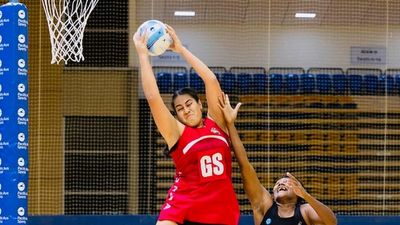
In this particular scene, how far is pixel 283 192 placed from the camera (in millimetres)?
5105

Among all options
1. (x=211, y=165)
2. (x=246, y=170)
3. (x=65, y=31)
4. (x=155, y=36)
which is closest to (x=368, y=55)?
(x=65, y=31)

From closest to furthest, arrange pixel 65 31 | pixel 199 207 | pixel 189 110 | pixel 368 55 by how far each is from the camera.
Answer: pixel 199 207
pixel 189 110
pixel 65 31
pixel 368 55

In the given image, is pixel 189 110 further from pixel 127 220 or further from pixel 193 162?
pixel 127 220

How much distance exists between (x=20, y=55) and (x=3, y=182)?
0.79 meters

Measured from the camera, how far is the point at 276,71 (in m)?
11.0

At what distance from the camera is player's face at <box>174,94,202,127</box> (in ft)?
12.9

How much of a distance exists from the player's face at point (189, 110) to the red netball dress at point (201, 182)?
0.05 m

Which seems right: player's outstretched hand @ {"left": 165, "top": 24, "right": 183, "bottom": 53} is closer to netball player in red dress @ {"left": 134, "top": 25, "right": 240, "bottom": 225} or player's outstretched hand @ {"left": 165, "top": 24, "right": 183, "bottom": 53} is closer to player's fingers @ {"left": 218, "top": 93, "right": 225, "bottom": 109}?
netball player in red dress @ {"left": 134, "top": 25, "right": 240, "bottom": 225}

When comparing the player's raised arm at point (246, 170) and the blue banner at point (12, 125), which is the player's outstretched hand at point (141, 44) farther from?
the blue banner at point (12, 125)

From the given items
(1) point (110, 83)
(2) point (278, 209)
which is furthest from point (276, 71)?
A: (2) point (278, 209)

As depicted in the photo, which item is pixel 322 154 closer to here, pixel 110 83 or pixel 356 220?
pixel 356 220

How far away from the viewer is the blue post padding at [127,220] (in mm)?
8938

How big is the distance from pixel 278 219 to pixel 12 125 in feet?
6.20

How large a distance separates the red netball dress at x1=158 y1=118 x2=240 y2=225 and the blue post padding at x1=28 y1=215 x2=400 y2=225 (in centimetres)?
518
